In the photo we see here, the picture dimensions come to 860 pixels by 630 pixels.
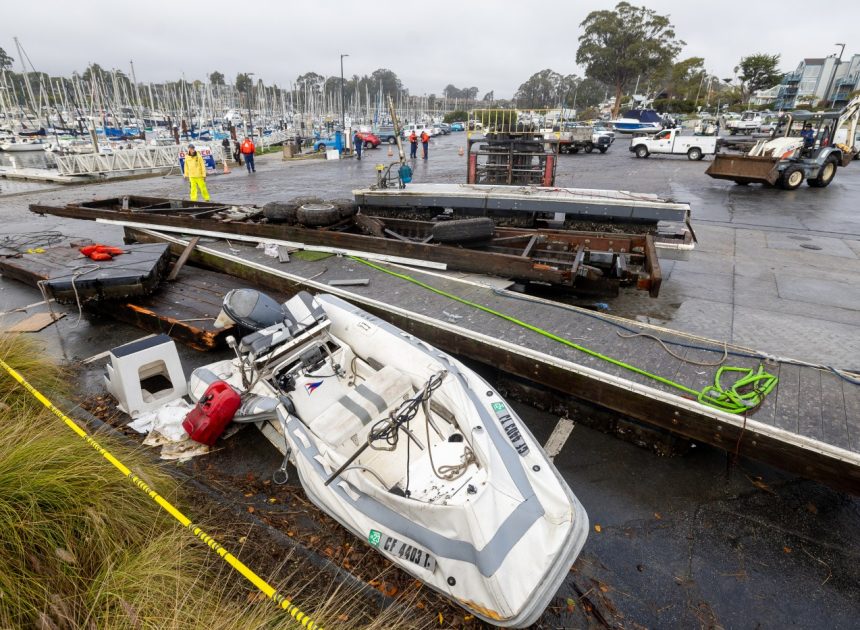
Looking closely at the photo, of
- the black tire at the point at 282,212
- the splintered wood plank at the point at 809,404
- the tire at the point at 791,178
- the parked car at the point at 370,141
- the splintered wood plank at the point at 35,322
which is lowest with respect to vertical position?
the splintered wood plank at the point at 35,322

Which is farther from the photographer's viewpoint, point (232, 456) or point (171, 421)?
point (171, 421)

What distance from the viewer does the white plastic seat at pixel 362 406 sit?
3533 millimetres

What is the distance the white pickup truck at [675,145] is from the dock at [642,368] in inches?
1011

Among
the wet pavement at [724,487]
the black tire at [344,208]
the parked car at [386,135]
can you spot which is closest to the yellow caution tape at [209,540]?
the wet pavement at [724,487]

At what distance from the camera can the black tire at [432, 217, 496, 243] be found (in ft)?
23.3

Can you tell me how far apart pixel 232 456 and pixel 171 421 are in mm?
879

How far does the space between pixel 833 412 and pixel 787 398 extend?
296 millimetres

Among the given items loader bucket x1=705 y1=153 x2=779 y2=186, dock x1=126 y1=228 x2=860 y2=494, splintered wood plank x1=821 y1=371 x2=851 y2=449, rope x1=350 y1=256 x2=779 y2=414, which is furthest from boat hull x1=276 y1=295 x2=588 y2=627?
loader bucket x1=705 y1=153 x2=779 y2=186

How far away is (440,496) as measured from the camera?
3.16 m


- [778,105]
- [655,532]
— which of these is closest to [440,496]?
[655,532]

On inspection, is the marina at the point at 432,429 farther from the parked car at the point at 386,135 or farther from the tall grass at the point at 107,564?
the parked car at the point at 386,135

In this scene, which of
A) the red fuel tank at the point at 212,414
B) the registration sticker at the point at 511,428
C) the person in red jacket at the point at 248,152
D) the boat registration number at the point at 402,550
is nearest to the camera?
the boat registration number at the point at 402,550

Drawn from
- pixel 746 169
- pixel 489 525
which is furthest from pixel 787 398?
pixel 746 169

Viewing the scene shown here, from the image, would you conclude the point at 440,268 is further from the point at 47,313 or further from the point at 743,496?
the point at 47,313
